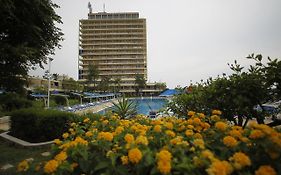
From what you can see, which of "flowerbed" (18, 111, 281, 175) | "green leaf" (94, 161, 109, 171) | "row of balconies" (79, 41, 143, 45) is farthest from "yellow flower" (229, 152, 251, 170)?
"row of balconies" (79, 41, 143, 45)

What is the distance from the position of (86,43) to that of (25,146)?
91.0 metres

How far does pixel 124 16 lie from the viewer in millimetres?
94438

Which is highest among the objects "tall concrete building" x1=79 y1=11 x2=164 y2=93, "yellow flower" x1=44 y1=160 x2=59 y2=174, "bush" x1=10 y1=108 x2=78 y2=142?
"tall concrete building" x1=79 y1=11 x2=164 y2=93

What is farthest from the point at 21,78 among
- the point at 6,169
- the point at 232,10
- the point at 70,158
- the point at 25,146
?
the point at 232,10

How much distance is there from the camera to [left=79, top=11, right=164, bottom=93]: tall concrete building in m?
88.9

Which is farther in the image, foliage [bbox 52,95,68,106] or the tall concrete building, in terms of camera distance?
the tall concrete building

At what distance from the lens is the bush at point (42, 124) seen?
21.5 ft

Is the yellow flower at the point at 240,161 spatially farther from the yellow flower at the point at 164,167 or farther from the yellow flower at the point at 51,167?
the yellow flower at the point at 51,167

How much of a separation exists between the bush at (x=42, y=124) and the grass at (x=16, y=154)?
2.16ft

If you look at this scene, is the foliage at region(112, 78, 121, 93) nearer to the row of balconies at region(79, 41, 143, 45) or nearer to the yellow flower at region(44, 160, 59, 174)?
the row of balconies at region(79, 41, 143, 45)

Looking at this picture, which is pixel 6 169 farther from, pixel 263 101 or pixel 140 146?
pixel 263 101

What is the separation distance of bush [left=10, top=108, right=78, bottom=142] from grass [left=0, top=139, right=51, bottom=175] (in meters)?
0.66

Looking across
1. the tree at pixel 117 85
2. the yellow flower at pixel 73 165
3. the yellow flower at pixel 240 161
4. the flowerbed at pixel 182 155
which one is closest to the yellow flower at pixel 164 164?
the flowerbed at pixel 182 155

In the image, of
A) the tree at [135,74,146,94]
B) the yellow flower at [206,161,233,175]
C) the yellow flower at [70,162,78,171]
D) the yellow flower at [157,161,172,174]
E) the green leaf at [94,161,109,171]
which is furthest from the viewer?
the tree at [135,74,146,94]
